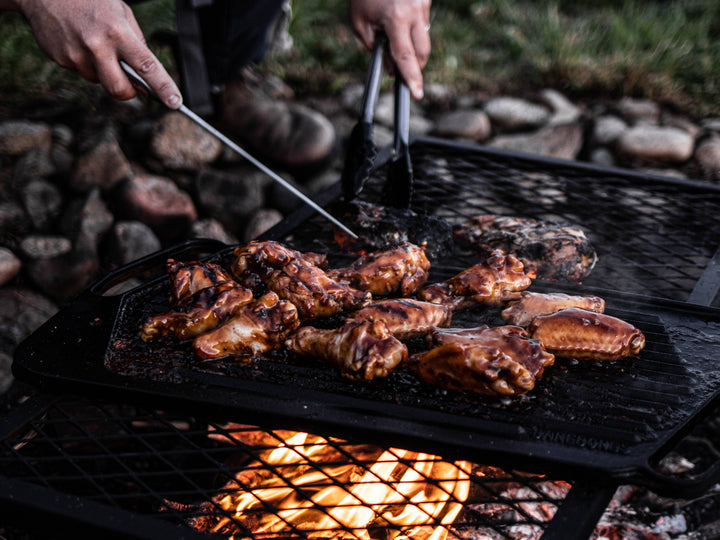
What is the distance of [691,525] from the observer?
2.44 m

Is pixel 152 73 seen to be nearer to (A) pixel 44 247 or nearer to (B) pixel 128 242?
(B) pixel 128 242

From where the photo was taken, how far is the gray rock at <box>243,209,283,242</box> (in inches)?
169

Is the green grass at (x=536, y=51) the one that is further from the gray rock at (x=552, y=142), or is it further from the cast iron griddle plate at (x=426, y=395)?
the cast iron griddle plate at (x=426, y=395)

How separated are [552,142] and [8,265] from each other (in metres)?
4.22

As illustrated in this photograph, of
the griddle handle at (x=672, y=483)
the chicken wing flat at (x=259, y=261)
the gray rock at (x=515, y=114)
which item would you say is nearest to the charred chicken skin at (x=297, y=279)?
the chicken wing flat at (x=259, y=261)

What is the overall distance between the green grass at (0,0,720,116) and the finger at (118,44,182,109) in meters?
3.02

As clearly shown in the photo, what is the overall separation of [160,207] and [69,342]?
2.27 m

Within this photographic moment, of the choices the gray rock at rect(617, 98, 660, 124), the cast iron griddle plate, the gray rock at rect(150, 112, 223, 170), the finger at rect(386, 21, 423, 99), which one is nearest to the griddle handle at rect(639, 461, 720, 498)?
the cast iron griddle plate

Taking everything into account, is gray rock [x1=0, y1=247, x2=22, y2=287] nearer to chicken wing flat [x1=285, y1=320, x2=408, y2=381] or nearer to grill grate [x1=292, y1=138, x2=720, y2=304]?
grill grate [x1=292, y1=138, x2=720, y2=304]

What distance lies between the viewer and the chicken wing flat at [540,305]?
2047 mm

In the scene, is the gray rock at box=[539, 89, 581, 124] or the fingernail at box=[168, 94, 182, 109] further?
the gray rock at box=[539, 89, 581, 124]

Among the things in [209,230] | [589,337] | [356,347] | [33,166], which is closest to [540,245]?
[589,337]

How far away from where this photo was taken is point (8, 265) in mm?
3451

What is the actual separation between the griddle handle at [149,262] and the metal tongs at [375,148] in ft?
2.09
